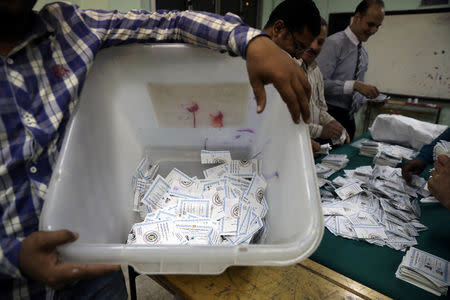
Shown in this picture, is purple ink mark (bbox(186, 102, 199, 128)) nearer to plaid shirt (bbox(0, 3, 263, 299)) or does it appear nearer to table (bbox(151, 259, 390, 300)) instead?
plaid shirt (bbox(0, 3, 263, 299))

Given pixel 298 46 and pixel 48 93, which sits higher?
pixel 298 46

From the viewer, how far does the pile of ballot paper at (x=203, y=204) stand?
30.1 inches

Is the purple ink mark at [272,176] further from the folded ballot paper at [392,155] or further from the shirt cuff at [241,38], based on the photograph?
the folded ballot paper at [392,155]

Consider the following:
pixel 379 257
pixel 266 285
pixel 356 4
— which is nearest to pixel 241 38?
pixel 266 285

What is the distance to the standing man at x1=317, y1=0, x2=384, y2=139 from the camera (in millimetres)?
2014

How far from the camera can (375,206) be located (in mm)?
1097

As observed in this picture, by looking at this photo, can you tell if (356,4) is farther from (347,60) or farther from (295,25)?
(295,25)

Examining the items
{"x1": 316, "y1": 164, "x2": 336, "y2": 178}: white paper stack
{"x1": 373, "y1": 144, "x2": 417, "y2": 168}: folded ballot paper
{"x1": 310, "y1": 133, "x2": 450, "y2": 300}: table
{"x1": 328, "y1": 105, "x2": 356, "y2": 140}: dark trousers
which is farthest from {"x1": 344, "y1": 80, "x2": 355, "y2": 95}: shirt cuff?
{"x1": 310, "y1": 133, "x2": 450, "y2": 300}: table

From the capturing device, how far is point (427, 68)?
3.31 m

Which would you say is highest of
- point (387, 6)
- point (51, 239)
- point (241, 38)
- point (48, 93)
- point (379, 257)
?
point (387, 6)

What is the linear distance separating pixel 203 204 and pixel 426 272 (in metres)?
0.67

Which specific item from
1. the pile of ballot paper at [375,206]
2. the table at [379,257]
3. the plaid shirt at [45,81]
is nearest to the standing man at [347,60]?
the pile of ballot paper at [375,206]

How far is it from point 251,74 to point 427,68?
12.4 ft

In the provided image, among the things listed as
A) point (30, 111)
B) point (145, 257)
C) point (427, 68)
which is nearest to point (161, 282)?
point (145, 257)
